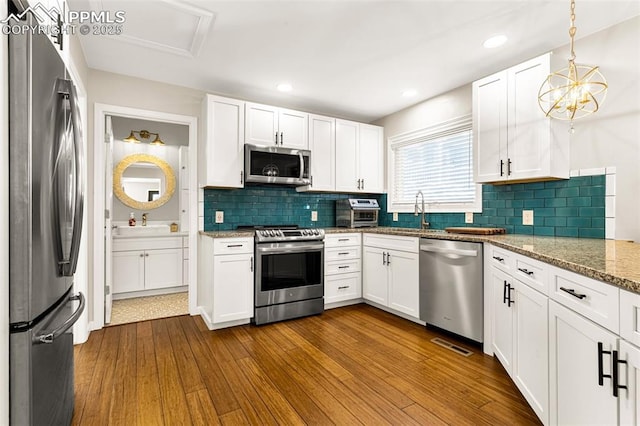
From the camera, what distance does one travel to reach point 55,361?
1.31 m

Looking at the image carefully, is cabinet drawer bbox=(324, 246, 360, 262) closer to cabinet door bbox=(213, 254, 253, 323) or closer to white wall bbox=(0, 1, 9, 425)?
cabinet door bbox=(213, 254, 253, 323)

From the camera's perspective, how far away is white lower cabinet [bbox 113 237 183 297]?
4.02 metres

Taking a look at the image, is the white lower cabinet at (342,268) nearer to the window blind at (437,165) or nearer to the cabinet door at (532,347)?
the window blind at (437,165)

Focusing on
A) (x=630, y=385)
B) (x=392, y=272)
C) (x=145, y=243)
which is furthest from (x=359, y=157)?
(x=630, y=385)

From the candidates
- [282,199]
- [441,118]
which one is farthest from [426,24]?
[282,199]

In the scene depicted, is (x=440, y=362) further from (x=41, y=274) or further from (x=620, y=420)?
(x=41, y=274)

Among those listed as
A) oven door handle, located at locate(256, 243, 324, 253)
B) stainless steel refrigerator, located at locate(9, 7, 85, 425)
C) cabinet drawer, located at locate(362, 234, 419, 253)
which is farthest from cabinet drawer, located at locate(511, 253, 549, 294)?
stainless steel refrigerator, located at locate(9, 7, 85, 425)

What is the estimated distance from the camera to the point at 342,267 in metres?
3.70

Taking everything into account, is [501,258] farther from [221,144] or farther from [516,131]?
[221,144]

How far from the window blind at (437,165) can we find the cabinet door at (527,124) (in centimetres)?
71

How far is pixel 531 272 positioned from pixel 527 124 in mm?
1376

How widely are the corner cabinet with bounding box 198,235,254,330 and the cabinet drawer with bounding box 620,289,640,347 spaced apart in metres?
2.69

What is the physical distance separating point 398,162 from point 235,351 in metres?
3.09

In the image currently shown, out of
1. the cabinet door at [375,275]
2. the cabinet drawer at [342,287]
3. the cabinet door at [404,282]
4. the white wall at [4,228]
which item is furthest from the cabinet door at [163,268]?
the white wall at [4,228]
